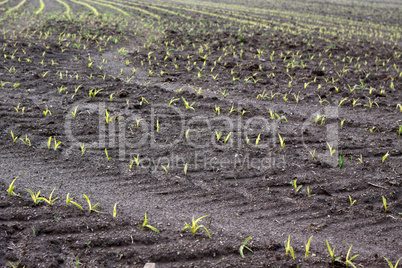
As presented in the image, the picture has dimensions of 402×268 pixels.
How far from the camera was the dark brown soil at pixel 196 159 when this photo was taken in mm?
2555

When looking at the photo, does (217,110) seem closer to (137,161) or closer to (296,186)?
(137,161)

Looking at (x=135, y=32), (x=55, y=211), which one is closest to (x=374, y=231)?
(x=55, y=211)

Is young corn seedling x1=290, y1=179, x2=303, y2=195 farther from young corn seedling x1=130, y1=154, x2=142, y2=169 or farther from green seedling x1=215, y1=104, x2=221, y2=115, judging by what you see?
green seedling x1=215, y1=104, x2=221, y2=115

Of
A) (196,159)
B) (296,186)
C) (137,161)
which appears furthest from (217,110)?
(296,186)

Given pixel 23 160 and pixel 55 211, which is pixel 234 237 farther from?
pixel 23 160

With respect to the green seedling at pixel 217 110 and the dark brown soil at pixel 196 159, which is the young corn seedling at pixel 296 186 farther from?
the green seedling at pixel 217 110

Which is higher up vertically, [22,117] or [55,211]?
[22,117]

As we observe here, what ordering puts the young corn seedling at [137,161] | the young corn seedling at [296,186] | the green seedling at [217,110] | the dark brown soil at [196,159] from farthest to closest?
the green seedling at [217,110] < the young corn seedling at [137,161] < the young corn seedling at [296,186] < the dark brown soil at [196,159]

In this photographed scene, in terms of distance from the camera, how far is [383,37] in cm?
1124

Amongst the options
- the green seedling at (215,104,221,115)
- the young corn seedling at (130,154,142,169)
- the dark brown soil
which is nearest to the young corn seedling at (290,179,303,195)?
the dark brown soil

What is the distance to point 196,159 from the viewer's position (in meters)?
3.73

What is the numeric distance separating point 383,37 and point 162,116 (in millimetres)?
9940

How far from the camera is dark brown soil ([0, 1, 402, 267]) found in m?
2.55

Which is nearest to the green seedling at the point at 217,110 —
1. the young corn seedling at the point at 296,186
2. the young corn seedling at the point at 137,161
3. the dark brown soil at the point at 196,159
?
the dark brown soil at the point at 196,159
